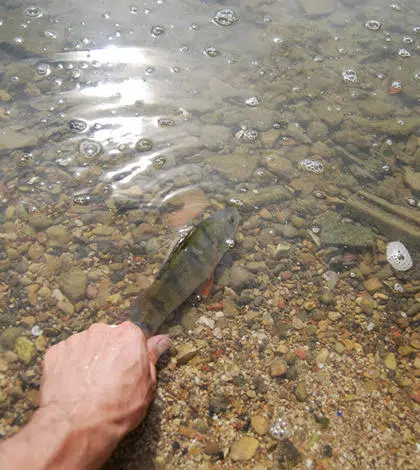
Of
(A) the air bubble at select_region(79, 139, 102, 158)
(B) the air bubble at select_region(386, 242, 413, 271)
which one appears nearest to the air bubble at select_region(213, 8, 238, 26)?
(A) the air bubble at select_region(79, 139, 102, 158)

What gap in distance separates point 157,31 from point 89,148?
9.45 ft

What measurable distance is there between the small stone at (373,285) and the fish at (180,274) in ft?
4.92

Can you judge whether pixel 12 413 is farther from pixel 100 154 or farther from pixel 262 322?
pixel 100 154

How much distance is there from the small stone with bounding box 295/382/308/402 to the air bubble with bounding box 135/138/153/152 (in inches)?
125

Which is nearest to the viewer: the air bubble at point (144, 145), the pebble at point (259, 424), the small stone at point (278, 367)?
the pebble at point (259, 424)

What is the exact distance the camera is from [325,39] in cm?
681

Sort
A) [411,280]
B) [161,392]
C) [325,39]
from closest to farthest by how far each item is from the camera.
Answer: [161,392], [411,280], [325,39]

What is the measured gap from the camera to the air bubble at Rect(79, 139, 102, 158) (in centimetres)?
471

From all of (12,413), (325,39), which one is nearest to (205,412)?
(12,413)

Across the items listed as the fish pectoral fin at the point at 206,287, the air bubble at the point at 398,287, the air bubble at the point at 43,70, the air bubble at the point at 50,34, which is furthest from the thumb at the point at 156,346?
the air bubble at the point at 50,34

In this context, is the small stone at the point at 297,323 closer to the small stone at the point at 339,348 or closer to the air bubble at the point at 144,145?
the small stone at the point at 339,348

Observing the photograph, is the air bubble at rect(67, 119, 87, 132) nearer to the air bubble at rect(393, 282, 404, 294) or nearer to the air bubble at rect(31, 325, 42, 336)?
the air bubble at rect(31, 325, 42, 336)

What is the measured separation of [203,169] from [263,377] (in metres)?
2.52

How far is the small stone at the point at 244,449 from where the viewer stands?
2.78 meters
